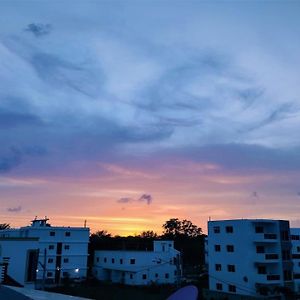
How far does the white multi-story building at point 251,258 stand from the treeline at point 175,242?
21.5 meters

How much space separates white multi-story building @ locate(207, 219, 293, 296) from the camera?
37000 mm

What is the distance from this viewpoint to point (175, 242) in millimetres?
77188

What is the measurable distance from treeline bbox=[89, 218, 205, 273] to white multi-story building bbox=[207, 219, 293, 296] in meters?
21.5

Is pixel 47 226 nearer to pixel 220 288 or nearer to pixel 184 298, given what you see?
pixel 220 288

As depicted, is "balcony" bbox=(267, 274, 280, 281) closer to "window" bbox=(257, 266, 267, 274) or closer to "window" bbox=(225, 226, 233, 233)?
"window" bbox=(257, 266, 267, 274)

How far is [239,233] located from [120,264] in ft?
60.9

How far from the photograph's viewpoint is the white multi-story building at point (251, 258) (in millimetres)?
37000

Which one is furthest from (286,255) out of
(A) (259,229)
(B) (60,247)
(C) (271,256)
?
(B) (60,247)

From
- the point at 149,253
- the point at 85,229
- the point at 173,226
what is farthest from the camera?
the point at 173,226

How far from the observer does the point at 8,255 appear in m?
→ 28.6

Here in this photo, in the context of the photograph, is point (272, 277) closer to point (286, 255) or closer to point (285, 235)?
point (286, 255)

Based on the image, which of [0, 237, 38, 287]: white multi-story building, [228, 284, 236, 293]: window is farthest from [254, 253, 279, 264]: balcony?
[0, 237, 38, 287]: white multi-story building

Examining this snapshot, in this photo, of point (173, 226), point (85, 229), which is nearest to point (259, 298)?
point (85, 229)

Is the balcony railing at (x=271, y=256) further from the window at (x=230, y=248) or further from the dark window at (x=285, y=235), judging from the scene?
the window at (x=230, y=248)
